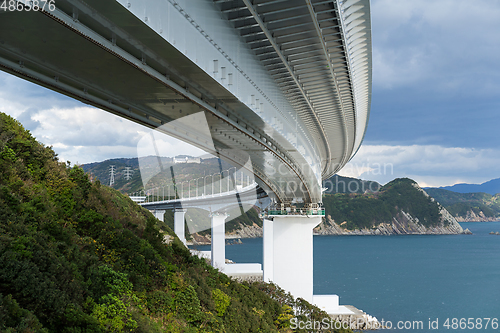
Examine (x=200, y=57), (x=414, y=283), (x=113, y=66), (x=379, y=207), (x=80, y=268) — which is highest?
Answer: (x=200, y=57)

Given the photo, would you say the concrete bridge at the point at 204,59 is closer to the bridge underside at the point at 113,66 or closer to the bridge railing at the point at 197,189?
the bridge underside at the point at 113,66

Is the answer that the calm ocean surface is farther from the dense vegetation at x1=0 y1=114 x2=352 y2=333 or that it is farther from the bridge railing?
the dense vegetation at x1=0 y1=114 x2=352 y2=333

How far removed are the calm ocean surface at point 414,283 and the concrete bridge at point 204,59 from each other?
85.2ft

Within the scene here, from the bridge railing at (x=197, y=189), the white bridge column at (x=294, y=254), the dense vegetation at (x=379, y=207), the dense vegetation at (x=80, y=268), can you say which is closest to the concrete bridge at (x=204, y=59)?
the dense vegetation at (x=80, y=268)

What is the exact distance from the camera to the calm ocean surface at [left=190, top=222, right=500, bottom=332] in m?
34.8

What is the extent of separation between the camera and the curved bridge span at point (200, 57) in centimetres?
538

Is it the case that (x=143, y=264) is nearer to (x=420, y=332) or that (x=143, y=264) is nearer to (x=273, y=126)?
(x=273, y=126)

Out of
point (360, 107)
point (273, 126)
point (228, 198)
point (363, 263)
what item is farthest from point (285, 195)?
point (363, 263)

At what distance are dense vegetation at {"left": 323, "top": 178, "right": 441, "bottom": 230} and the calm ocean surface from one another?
163 ft

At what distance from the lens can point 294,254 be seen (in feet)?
74.8

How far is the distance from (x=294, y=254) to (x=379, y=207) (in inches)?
4668

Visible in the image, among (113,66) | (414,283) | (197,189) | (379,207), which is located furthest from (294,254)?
(379,207)

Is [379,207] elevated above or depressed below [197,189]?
below

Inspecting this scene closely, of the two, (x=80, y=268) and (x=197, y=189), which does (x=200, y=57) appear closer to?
(x=80, y=268)
